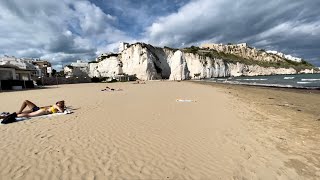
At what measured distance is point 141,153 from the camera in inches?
195

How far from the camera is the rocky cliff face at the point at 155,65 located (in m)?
72.6

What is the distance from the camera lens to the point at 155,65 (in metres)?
78.5

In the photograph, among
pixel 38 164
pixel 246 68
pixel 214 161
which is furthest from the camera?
pixel 246 68

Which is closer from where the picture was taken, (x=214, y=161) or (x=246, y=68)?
(x=214, y=161)

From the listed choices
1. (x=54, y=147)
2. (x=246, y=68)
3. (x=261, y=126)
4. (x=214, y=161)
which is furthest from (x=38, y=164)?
(x=246, y=68)

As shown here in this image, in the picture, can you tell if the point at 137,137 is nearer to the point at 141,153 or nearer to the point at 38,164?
the point at 141,153

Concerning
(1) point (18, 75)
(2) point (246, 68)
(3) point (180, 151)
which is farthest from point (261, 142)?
(2) point (246, 68)

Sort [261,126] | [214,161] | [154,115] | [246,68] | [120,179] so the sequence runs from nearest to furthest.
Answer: [120,179] → [214,161] → [261,126] → [154,115] → [246,68]

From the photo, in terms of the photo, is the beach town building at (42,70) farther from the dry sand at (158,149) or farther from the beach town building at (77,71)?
the dry sand at (158,149)

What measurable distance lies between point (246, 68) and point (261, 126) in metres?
122

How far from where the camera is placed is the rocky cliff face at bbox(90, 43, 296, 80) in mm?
72562

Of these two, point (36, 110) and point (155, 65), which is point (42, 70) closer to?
point (155, 65)

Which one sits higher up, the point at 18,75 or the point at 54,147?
the point at 18,75

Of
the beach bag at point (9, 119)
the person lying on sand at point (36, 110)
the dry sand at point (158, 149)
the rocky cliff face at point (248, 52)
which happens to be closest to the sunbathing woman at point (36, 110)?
the person lying on sand at point (36, 110)
